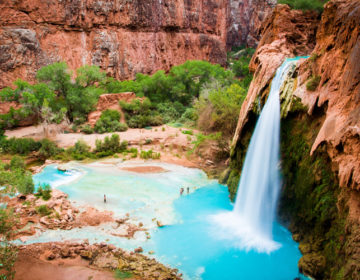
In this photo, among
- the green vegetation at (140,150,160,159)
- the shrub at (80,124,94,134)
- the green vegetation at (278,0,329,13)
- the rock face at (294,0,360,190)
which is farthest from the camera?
the shrub at (80,124,94,134)

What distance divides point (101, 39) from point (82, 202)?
31.3m

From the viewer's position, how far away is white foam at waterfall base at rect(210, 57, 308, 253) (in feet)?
41.1

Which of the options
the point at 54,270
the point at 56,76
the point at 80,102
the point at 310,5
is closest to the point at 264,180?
the point at 54,270

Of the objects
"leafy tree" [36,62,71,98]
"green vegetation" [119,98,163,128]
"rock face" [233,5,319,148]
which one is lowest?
"green vegetation" [119,98,163,128]

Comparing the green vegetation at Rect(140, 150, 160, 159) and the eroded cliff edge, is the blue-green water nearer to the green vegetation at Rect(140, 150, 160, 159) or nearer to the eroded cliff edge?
the eroded cliff edge

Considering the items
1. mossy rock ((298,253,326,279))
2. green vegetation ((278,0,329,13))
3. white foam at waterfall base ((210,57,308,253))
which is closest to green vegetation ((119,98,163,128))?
green vegetation ((278,0,329,13))

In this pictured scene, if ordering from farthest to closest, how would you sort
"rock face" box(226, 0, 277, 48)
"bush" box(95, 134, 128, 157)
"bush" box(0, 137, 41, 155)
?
1. "rock face" box(226, 0, 277, 48)
2. "bush" box(95, 134, 128, 157)
3. "bush" box(0, 137, 41, 155)

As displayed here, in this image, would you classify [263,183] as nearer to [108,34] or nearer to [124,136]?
[124,136]

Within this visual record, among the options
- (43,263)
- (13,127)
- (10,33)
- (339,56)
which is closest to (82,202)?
(43,263)

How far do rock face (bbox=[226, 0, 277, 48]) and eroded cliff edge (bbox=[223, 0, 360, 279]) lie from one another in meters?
53.1

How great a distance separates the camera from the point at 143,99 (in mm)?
33312

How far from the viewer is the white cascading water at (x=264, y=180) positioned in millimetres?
12633

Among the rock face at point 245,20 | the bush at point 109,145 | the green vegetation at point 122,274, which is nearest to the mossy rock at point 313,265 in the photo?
the green vegetation at point 122,274

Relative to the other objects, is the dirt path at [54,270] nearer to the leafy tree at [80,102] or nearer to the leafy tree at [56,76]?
the leafy tree at [80,102]
